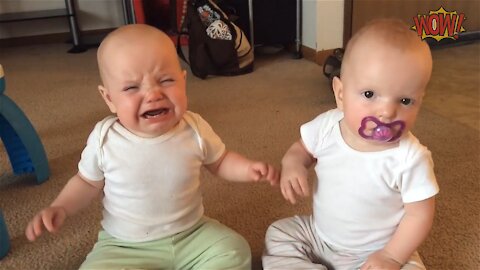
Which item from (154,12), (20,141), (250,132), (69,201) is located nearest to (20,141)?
(20,141)

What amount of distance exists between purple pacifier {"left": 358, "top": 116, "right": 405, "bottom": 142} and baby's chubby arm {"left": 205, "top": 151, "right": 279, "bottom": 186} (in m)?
0.15

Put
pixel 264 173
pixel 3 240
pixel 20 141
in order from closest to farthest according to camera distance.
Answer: pixel 264 173 < pixel 3 240 < pixel 20 141

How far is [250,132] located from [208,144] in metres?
0.55

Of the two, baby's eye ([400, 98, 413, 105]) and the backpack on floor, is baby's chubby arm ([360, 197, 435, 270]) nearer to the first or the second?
baby's eye ([400, 98, 413, 105])

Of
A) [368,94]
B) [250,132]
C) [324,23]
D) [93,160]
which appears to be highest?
[368,94]

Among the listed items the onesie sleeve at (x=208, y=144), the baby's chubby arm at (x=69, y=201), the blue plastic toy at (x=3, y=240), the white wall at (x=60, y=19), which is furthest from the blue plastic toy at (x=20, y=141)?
the white wall at (x=60, y=19)

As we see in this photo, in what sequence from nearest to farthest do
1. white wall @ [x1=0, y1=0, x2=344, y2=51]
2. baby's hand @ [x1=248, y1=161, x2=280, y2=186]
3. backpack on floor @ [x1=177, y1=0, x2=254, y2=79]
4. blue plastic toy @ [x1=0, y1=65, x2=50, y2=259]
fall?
baby's hand @ [x1=248, y1=161, x2=280, y2=186]
blue plastic toy @ [x1=0, y1=65, x2=50, y2=259]
backpack on floor @ [x1=177, y1=0, x2=254, y2=79]
white wall @ [x1=0, y1=0, x2=344, y2=51]

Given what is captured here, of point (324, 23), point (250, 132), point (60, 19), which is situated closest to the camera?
point (250, 132)

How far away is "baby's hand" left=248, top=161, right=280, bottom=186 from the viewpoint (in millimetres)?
686

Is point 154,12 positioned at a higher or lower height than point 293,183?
lower

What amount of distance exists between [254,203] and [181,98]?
1.14ft

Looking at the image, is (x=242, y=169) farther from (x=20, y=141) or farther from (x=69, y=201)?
(x=20, y=141)

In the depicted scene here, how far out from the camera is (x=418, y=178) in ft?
1.98

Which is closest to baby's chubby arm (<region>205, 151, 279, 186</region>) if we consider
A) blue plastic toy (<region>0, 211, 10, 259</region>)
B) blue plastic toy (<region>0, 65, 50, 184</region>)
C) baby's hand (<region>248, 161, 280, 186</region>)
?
baby's hand (<region>248, 161, 280, 186</region>)
